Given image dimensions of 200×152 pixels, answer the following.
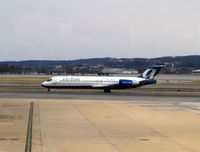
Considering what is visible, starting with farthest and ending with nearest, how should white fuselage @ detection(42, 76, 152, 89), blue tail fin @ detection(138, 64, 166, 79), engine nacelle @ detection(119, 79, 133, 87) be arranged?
1. blue tail fin @ detection(138, 64, 166, 79)
2. engine nacelle @ detection(119, 79, 133, 87)
3. white fuselage @ detection(42, 76, 152, 89)

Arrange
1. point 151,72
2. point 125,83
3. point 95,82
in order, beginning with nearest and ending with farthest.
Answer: point 95,82 < point 125,83 < point 151,72

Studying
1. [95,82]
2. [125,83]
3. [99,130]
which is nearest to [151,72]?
[125,83]

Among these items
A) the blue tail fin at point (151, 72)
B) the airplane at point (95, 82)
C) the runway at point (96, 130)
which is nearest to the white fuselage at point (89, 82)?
the airplane at point (95, 82)

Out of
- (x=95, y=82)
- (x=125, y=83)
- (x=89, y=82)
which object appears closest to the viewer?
(x=89, y=82)

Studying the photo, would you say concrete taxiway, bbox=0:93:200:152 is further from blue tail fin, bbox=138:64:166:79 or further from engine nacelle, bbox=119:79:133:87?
blue tail fin, bbox=138:64:166:79

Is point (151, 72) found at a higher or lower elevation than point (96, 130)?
higher

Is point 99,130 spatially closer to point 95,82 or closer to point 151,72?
point 95,82

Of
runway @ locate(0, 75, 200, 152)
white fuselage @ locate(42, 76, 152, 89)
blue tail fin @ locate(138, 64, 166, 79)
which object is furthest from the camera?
blue tail fin @ locate(138, 64, 166, 79)

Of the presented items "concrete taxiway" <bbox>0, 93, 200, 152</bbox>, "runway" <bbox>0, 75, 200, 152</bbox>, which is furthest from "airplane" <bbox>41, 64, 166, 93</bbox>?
"concrete taxiway" <bbox>0, 93, 200, 152</bbox>

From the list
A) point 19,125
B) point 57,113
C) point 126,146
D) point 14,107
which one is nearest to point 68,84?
point 14,107

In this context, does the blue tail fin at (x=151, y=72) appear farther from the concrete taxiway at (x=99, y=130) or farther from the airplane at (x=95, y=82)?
the concrete taxiway at (x=99, y=130)

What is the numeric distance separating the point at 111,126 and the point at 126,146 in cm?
679

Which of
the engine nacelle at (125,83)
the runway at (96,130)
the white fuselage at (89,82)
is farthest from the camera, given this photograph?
the engine nacelle at (125,83)

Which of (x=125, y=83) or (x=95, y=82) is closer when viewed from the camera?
(x=95, y=82)
